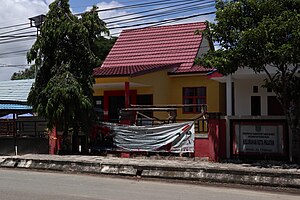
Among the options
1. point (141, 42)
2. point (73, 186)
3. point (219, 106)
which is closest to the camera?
point (73, 186)

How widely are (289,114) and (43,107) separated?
32.5 ft

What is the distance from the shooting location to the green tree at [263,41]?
1213 centimetres

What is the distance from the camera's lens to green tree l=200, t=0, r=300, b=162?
39.8 ft

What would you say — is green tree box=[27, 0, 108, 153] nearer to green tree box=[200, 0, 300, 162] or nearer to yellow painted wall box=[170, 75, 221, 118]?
green tree box=[200, 0, 300, 162]

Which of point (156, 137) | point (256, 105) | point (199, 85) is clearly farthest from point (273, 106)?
point (156, 137)

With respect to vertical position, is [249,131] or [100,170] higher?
[249,131]

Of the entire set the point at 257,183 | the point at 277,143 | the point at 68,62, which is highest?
the point at 68,62

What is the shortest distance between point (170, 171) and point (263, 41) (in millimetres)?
4900

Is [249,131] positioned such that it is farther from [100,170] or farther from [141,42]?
[141,42]

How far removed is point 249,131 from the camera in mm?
15617

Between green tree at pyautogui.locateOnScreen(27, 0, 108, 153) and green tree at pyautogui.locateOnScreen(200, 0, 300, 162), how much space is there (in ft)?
21.2

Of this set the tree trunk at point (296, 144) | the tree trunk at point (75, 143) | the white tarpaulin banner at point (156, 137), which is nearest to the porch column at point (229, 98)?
the white tarpaulin banner at point (156, 137)

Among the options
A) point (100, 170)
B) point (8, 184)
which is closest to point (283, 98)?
point (100, 170)

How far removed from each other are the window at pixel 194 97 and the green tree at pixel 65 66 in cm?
708
